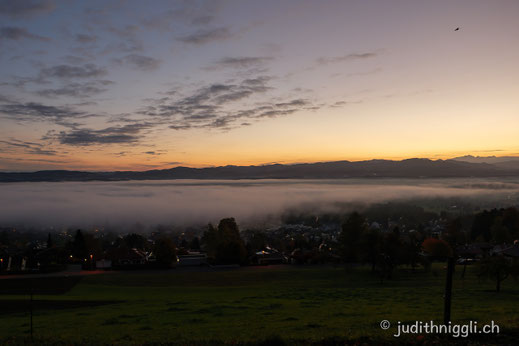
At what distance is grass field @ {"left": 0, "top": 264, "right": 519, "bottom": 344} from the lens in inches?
675

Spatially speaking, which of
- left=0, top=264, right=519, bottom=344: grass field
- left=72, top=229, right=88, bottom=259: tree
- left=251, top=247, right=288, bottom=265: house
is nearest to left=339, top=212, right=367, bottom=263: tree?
left=251, top=247, right=288, bottom=265: house

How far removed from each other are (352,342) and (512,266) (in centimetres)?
3349

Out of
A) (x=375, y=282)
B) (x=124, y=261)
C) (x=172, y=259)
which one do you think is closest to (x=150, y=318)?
(x=375, y=282)

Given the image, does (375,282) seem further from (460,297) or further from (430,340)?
(430,340)

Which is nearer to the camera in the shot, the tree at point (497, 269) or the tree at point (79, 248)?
the tree at point (497, 269)

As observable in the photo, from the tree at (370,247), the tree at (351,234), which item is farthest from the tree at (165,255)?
the tree at (370,247)

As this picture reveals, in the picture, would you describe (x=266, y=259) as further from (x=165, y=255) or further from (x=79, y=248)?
(x=79, y=248)

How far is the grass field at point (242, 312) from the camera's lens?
1716 centimetres

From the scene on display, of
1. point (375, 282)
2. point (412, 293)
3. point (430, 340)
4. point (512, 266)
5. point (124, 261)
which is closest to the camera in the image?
point (430, 340)

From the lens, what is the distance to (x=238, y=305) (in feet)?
91.5

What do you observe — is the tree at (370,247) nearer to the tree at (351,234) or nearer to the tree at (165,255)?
the tree at (351,234)

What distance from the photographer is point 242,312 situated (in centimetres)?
2497

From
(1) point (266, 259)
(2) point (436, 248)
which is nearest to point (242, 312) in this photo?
(1) point (266, 259)

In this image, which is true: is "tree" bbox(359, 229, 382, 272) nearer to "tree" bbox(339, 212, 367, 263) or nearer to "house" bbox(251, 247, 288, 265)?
"tree" bbox(339, 212, 367, 263)
